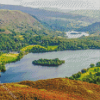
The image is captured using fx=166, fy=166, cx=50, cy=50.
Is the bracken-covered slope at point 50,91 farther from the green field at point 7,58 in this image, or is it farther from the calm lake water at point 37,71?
the green field at point 7,58

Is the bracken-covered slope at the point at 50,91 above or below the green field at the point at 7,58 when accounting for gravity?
above

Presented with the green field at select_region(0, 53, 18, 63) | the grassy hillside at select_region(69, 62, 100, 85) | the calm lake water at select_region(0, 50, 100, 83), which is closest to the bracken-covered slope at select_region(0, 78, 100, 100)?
the grassy hillside at select_region(69, 62, 100, 85)

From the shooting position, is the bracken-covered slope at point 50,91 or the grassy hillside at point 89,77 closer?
the bracken-covered slope at point 50,91

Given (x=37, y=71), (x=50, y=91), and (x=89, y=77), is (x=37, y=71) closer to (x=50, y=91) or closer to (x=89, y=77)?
(x=89, y=77)

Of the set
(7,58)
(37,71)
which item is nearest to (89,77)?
(37,71)

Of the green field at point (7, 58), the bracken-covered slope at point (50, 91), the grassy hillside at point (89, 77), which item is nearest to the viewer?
the bracken-covered slope at point (50, 91)

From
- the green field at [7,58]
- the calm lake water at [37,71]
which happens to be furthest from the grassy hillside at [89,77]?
the green field at [7,58]

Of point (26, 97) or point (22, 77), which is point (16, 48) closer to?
point (22, 77)

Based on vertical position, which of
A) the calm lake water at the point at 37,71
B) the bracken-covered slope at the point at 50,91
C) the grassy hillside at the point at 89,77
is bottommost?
the calm lake water at the point at 37,71

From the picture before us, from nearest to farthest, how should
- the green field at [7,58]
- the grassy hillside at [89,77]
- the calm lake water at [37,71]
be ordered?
the grassy hillside at [89,77] → the calm lake water at [37,71] → the green field at [7,58]

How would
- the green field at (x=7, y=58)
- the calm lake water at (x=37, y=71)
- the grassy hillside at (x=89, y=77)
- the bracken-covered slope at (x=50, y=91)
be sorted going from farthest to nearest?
1. the green field at (x=7, y=58)
2. the calm lake water at (x=37, y=71)
3. the grassy hillside at (x=89, y=77)
4. the bracken-covered slope at (x=50, y=91)

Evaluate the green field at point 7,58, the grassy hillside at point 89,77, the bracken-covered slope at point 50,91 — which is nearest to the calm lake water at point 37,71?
the green field at point 7,58
